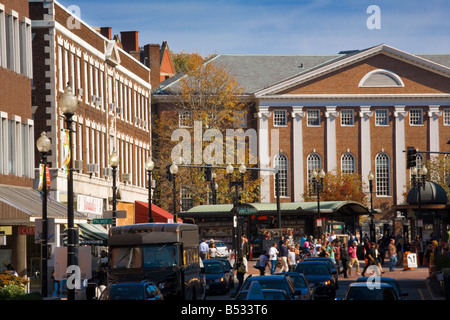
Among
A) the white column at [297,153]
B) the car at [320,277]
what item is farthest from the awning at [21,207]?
the white column at [297,153]

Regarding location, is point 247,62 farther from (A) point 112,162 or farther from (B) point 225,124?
(A) point 112,162

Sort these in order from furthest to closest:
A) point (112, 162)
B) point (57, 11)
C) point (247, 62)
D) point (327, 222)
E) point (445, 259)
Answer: point (247, 62)
point (327, 222)
point (57, 11)
point (112, 162)
point (445, 259)

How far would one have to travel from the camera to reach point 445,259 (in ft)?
117

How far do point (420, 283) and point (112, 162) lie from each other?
14.0m

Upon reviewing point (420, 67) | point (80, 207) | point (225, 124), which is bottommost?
point (80, 207)

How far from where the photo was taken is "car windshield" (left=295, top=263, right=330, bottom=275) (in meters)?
33.4

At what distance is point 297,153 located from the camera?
99312mm

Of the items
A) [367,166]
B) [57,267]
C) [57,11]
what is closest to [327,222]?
[367,166]

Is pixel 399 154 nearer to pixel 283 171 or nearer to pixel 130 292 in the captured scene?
pixel 283 171

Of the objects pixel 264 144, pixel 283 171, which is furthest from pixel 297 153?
pixel 264 144

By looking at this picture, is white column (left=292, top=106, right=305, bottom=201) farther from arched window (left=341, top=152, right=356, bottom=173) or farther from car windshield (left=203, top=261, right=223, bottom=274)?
car windshield (left=203, top=261, right=223, bottom=274)

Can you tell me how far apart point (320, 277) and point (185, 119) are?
1984 inches

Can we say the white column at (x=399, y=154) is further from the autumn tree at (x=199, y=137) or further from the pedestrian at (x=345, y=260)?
the pedestrian at (x=345, y=260)
